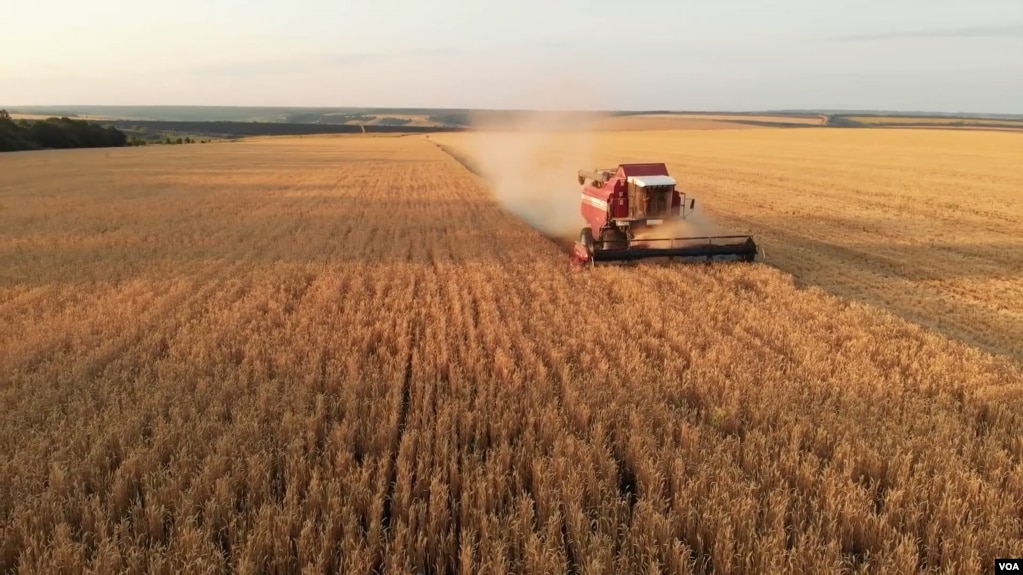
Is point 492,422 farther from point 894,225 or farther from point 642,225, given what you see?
point 894,225

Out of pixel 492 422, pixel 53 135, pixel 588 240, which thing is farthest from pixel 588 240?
pixel 53 135

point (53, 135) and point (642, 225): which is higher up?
point (53, 135)

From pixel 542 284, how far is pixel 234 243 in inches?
313

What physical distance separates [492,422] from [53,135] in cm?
7871

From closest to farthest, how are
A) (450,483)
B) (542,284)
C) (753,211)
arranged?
1. (450,483)
2. (542,284)
3. (753,211)

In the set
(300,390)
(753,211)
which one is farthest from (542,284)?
(753,211)

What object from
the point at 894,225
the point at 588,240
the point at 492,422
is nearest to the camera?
the point at 492,422

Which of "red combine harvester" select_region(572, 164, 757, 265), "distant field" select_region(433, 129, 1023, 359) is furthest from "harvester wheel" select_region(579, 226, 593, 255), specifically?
"distant field" select_region(433, 129, 1023, 359)

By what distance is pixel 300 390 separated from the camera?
5.80 m

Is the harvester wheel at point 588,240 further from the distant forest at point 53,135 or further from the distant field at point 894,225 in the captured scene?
the distant forest at point 53,135

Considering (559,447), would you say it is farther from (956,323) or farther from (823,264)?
(823,264)

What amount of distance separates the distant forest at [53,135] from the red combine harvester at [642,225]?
69719mm

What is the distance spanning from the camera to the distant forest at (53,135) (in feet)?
196

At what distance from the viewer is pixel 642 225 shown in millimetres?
12125
